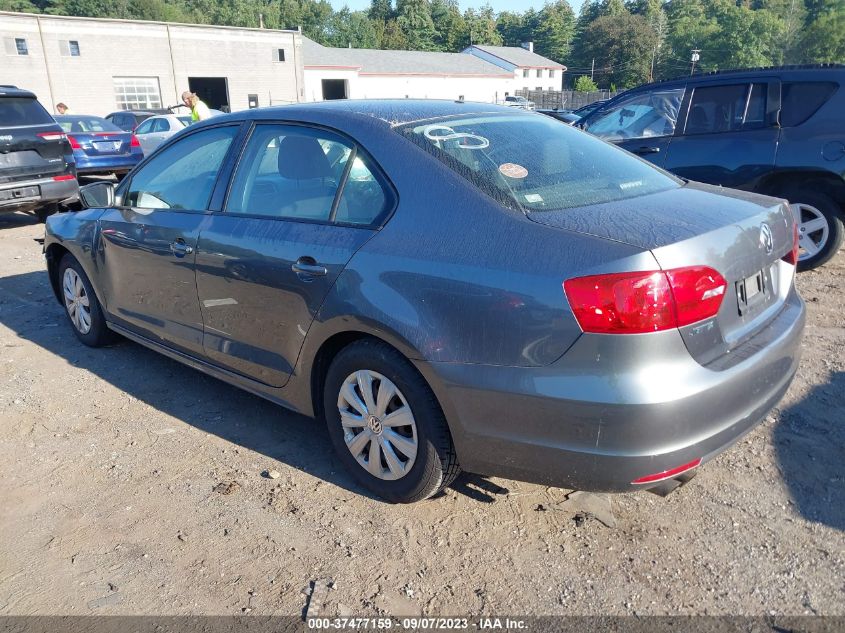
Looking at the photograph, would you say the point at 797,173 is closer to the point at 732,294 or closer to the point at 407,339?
the point at 732,294

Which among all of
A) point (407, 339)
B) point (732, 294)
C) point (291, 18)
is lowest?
point (407, 339)

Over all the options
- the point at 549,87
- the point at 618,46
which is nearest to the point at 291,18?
the point at 549,87

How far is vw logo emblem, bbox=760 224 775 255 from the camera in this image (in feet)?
8.80

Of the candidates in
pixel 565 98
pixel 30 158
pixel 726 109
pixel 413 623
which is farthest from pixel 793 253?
pixel 565 98

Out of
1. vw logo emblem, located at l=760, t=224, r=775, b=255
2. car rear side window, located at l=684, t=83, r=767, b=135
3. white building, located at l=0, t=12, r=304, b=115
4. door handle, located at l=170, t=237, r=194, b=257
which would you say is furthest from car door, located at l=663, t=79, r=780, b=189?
white building, located at l=0, t=12, r=304, b=115

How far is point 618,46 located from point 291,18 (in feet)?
149

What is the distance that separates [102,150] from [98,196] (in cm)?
1059

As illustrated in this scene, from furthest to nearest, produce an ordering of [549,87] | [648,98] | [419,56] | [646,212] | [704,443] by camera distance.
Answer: [549,87]
[419,56]
[648,98]
[646,212]
[704,443]

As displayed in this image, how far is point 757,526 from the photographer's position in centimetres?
279

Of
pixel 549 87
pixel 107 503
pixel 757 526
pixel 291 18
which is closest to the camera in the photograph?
pixel 757 526

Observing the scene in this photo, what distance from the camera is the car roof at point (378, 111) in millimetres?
3158

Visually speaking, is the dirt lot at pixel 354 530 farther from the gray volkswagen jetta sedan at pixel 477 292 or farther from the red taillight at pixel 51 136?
the red taillight at pixel 51 136

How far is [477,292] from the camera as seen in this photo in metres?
2.45

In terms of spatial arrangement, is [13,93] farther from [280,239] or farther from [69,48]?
[69,48]
